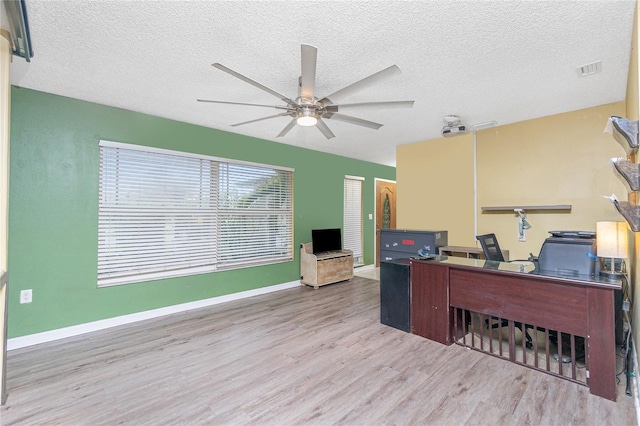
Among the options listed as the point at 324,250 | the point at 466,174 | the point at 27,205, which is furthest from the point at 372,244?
the point at 27,205

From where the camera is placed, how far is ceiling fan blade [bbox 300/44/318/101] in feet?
5.51

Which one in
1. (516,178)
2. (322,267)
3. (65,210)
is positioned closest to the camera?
(65,210)

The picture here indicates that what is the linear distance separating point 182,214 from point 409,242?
329 centimetres

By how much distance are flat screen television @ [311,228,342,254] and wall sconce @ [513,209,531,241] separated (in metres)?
2.83

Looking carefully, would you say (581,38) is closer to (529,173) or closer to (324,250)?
(529,173)

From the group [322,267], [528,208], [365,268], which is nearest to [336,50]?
[528,208]

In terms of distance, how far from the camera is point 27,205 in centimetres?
282

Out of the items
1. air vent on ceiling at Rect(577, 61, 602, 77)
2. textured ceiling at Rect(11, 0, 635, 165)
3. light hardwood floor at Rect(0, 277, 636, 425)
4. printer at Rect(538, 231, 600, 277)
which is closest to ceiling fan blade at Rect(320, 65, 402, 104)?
textured ceiling at Rect(11, 0, 635, 165)

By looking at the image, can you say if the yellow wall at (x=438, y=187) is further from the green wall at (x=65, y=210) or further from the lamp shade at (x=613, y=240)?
the green wall at (x=65, y=210)

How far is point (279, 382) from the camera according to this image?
7.09 ft

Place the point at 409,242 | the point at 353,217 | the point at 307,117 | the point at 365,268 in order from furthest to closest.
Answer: the point at 365,268
the point at 353,217
the point at 409,242
the point at 307,117

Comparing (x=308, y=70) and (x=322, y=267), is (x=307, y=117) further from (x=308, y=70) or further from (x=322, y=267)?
(x=322, y=267)

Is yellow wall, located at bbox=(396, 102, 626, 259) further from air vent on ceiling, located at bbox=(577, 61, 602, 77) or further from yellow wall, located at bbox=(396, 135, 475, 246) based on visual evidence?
air vent on ceiling, located at bbox=(577, 61, 602, 77)

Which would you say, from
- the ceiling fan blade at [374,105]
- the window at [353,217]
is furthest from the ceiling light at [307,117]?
the window at [353,217]
